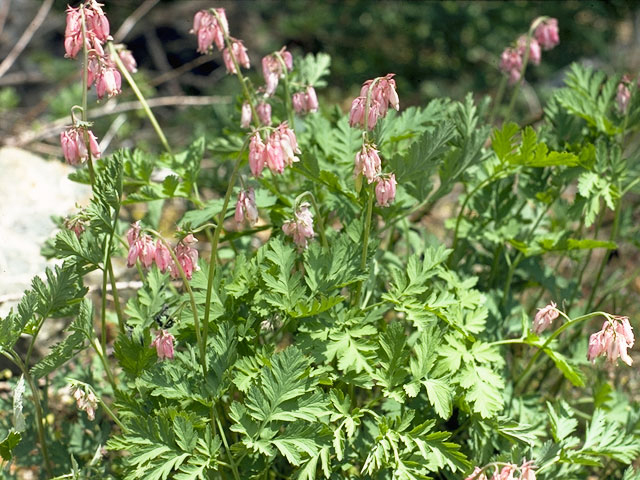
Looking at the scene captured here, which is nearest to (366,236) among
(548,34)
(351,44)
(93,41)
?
(93,41)

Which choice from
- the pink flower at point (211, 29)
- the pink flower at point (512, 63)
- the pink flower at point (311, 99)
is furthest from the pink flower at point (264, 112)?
the pink flower at point (512, 63)

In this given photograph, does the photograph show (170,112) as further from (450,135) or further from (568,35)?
(450,135)

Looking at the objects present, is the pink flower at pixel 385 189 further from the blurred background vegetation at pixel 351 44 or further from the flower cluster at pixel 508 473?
the blurred background vegetation at pixel 351 44

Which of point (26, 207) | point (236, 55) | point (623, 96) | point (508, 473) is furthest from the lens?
point (26, 207)

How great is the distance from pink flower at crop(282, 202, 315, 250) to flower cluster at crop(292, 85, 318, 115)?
2.22 ft

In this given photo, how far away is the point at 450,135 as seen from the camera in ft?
9.29

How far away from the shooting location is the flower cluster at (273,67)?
3.26 m

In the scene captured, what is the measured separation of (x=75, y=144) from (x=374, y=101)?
1.01 m

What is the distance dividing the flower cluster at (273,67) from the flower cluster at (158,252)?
0.90 metres

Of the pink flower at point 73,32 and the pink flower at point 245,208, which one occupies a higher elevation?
the pink flower at point 73,32

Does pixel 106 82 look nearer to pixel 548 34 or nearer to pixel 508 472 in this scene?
pixel 508 472

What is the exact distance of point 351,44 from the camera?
7.86 m

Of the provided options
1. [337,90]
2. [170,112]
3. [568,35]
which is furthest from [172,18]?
[568,35]

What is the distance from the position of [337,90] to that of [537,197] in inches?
181
